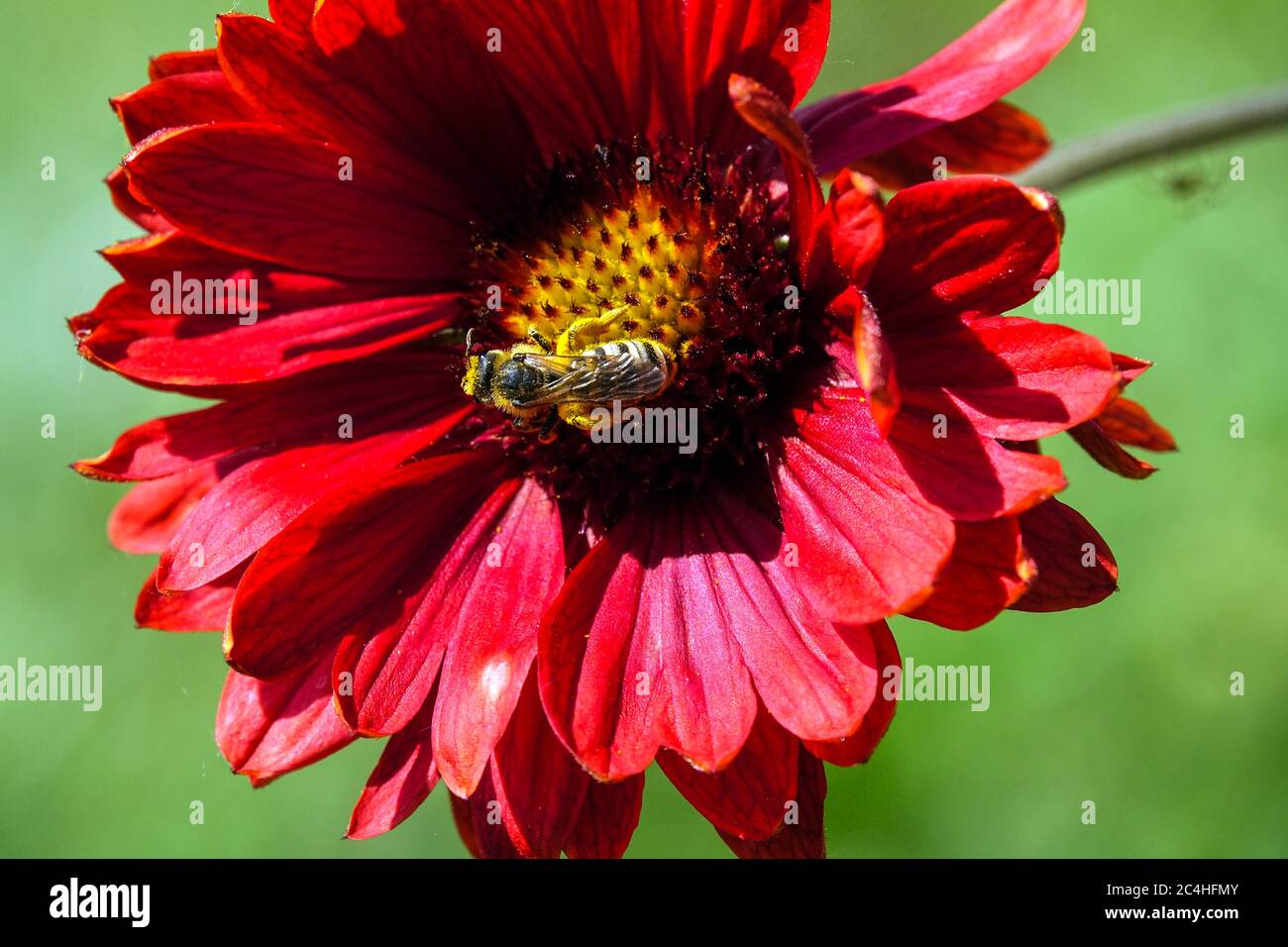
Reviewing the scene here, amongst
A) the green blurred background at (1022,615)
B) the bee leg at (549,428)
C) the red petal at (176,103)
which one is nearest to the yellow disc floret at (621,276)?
the bee leg at (549,428)

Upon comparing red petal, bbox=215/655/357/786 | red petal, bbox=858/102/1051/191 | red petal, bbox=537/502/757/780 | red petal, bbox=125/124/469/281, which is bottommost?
red petal, bbox=215/655/357/786

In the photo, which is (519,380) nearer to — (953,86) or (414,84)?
(414,84)

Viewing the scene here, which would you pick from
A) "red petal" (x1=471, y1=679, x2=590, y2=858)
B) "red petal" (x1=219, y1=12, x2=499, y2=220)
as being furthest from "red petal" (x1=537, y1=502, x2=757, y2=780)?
"red petal" (x1=219, y1=12, x2=499, y2=220)

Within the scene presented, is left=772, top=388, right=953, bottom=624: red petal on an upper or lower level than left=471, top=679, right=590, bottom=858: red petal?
upper

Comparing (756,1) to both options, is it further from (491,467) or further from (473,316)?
(491,467)

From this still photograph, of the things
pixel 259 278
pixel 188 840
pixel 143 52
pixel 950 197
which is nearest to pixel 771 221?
pixel 950 197

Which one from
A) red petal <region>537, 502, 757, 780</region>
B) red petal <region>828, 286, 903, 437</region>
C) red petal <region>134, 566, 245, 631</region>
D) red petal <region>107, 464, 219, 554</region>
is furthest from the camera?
red petal <region>107, 464, 219, 554</region>

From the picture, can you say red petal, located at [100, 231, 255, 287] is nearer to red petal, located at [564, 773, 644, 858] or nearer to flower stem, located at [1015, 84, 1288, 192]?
red petal, located at [564, 773, 644, 858]
